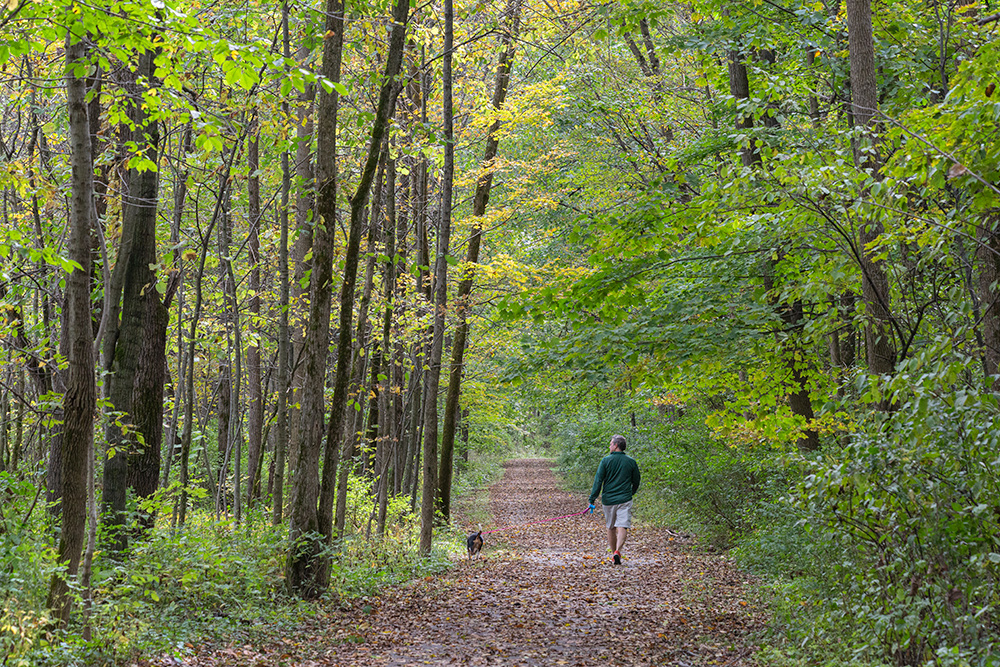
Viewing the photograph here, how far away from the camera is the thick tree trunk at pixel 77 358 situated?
4.87m

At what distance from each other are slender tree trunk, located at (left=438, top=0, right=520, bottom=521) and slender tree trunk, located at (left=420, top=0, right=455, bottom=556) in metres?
1.56

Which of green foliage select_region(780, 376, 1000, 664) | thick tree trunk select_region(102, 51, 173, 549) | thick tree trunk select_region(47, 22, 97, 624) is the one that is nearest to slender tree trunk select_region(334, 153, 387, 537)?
thick tree trunk select_region(102, 51, 173, 549)

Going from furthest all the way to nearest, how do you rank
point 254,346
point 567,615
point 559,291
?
point 254,346 → point 559,291 → point 567,615

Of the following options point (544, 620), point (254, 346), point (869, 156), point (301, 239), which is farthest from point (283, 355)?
point (869, 156)

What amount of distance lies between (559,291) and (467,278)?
4915 millimetres

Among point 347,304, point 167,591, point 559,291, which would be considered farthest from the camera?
point 559,291

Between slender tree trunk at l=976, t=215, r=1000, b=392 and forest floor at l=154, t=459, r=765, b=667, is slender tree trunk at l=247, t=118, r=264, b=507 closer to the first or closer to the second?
forest floor at l=154, t=459, r=765, b=667

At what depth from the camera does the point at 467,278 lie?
14.3 metres

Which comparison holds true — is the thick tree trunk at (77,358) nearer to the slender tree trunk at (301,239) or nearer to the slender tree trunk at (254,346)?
the slender tree trunk at (301,239)

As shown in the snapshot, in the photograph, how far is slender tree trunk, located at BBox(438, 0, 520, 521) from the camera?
13.8 m

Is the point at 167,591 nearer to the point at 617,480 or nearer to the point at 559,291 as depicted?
the point at 559,291

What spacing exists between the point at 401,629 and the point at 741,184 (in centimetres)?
557

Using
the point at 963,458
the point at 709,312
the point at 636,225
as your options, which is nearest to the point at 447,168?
the point at 636,225

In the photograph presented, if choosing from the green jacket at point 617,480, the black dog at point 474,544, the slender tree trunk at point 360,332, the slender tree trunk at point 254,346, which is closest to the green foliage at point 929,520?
the slender tree trunk at point 360,332
